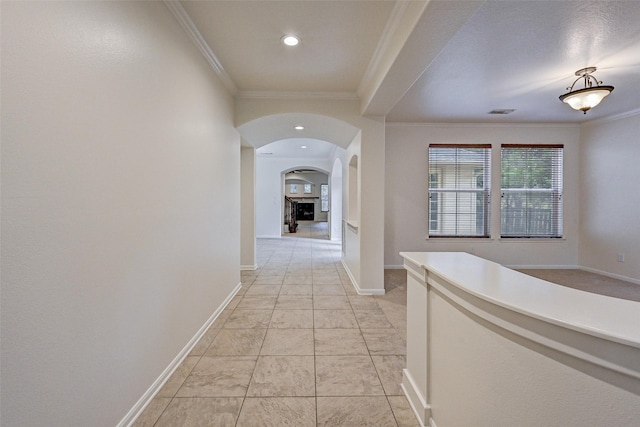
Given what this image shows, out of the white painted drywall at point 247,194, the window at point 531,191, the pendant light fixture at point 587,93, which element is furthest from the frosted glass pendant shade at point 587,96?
the white painted drywall at point 247,194

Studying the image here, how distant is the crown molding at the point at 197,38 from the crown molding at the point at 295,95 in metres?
0.30

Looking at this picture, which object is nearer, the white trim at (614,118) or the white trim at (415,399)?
the white trim at (415,399)

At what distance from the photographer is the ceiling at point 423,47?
6.46 ft

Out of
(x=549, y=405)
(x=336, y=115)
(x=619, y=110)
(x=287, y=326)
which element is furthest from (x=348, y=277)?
(x=619, y=110)

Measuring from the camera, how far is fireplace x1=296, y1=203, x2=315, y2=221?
19078 millimetres

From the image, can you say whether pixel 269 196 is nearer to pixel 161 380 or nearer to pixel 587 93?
pixel 161 380

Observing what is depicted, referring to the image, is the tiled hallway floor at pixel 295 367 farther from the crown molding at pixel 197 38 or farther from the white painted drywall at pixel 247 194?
the crown molding at pixel 197 38

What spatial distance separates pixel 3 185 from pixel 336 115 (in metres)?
3.22

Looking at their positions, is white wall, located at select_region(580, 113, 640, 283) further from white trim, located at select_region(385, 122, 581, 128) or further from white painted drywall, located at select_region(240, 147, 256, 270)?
white painted drywall, located at select_region(240, 147, 256, 270)

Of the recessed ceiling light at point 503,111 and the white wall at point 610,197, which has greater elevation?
the recessed ceiling light at point 503,111

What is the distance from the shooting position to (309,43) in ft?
7.97

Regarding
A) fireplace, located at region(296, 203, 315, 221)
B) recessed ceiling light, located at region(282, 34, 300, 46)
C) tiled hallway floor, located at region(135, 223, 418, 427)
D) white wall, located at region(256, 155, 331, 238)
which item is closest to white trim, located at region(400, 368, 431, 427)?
tiled hallway floor, located at region(135, 223, 418, 427)

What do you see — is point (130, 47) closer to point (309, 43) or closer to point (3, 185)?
point (3, 185)

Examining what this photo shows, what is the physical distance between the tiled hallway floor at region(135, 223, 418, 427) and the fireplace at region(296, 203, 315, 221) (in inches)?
606
